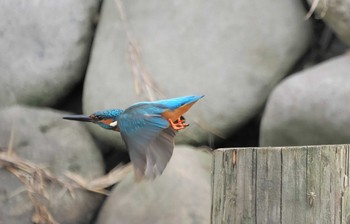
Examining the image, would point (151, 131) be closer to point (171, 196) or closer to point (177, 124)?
point (177, 124)

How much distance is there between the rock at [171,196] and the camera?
287 centimetres

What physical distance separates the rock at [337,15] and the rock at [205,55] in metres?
0.10

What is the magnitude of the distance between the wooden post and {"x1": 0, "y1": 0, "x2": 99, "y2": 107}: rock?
5.40 feet

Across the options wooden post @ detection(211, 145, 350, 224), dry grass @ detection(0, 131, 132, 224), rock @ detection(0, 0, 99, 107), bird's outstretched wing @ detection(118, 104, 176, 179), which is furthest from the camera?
rock @ detection(0, 0, 99, 107)

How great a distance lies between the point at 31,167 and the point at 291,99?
936mm

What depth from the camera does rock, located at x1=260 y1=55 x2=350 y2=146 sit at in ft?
8.91

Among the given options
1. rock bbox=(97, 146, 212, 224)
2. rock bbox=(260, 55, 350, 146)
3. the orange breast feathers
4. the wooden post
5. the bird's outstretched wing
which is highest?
the wooden post

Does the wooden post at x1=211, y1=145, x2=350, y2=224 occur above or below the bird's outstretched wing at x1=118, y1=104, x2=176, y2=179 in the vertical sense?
above

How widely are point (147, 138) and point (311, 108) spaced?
2.72ft

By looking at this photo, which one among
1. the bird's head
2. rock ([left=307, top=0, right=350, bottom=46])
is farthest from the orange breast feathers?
rock ([left=307, top=0, right=350, bottom=46])

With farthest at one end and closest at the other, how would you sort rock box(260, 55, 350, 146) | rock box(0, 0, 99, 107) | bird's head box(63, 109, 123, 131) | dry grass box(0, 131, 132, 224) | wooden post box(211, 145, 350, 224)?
1. rock box(0, 0, 99, 107)
2. dry grass box(0, 131, 132, 224)
3. rock box(260, 55, 350, 146)
4. bird's head box(63, 109, 123, 131)
5. wooden post box(211, 145, 350, 224)

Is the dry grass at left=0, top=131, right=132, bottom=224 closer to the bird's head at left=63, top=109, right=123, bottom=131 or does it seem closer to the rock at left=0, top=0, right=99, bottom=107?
the rock at left=0, top=0, right=99, bottom=107

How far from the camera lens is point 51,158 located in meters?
3.11

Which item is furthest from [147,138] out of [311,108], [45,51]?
[45,51]
